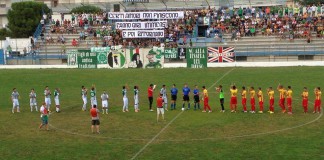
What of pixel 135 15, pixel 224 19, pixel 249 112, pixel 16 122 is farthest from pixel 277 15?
pixel 16 122

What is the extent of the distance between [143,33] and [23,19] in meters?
31.7

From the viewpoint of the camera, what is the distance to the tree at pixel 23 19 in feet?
286

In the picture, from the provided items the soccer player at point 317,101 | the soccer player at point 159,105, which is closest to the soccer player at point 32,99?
the soccer player at point 159,105

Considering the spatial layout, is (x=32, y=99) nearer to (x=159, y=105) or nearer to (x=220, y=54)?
(x=159, y=105)

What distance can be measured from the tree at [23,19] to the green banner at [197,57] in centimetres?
3960

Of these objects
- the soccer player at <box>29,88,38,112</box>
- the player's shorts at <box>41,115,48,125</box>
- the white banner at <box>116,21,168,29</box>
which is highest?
the white banner at <box>116,21,168,29</box>

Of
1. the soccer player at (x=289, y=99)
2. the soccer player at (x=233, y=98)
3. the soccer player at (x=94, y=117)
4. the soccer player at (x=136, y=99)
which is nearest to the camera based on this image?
the soccer player at (x=94, y=117)

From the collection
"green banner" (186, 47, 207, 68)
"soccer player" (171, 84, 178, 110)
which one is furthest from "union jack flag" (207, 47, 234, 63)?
"soccer player" (171, 84, 178, 110)

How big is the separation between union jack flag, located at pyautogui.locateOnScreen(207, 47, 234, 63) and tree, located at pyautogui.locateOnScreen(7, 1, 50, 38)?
40118 mm

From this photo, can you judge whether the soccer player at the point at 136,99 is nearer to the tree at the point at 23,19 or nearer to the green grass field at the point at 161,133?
the green grass field at the point at 161,133

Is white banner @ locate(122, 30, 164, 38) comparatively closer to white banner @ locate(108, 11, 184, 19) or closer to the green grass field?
white banner @ locate(108, 11, 184, 19)

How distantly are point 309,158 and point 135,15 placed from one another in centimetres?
4578

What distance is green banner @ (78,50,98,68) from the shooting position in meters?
57.0

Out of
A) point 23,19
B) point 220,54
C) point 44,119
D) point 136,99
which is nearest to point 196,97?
point 136,99
